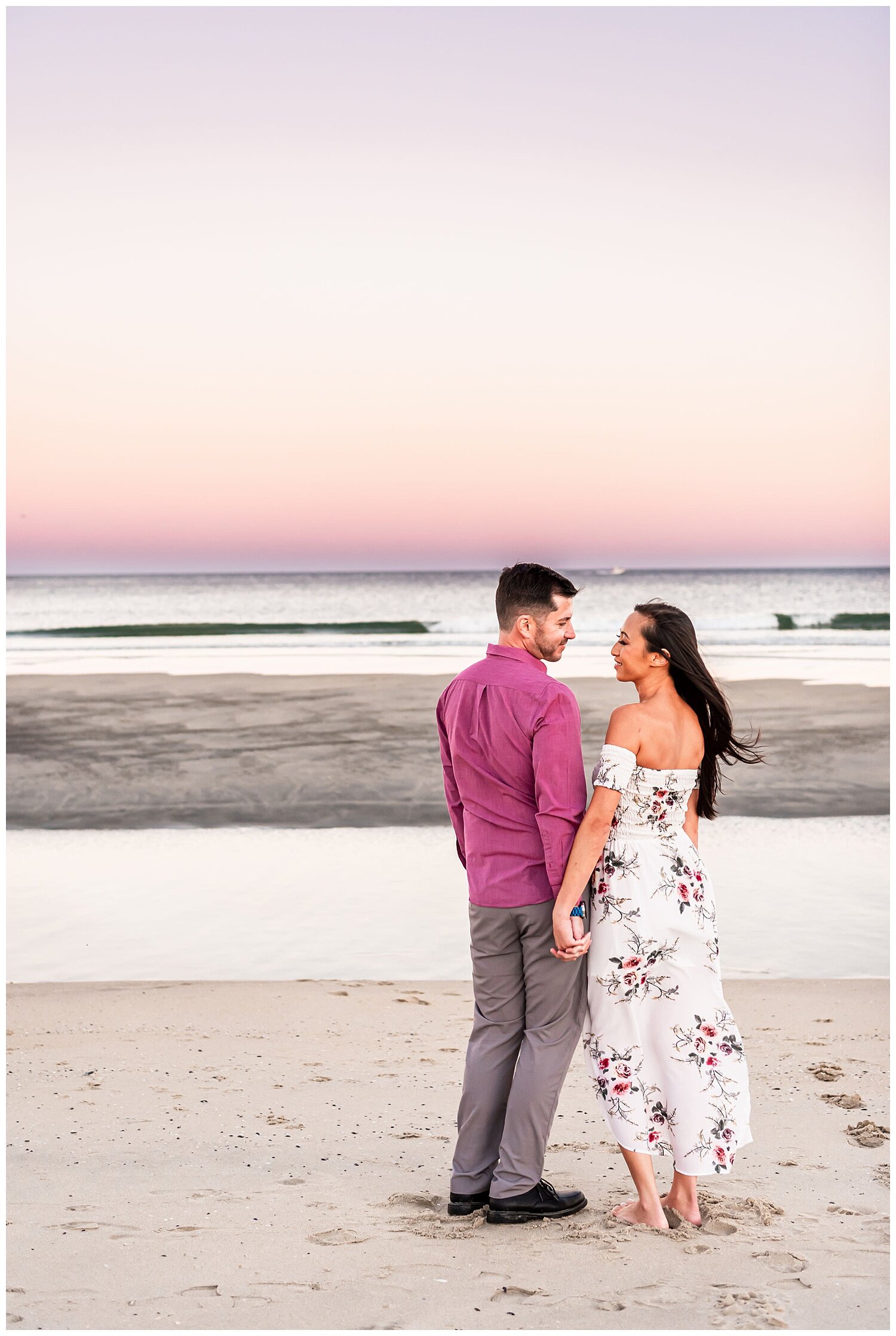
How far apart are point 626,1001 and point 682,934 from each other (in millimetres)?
257

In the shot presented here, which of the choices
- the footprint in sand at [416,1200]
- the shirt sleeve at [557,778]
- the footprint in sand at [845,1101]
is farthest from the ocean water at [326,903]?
the shirt sleeve at [557,778]

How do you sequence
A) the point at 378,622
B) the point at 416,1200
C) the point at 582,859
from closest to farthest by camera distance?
the point at 582,859, the point at 416,1200, the point at 378,622

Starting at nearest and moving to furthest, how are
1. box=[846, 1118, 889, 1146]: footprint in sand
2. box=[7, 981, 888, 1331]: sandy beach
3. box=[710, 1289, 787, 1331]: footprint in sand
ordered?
box=[710, 1289, 787, 1331]: footprint in sand
box=[7, 981, 888, 1331]: sandy beach
box=[846, 1118, 889, 1146]: footprint in sand

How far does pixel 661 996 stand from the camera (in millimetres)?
3389

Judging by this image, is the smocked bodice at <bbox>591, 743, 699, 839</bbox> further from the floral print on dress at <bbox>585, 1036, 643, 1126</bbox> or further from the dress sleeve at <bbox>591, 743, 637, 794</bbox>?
the floral print on dress at <bbox>585, 1036, 643, 1126</bbox>

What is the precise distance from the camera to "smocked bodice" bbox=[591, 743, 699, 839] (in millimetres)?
3314

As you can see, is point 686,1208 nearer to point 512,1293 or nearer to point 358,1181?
point 512,1293

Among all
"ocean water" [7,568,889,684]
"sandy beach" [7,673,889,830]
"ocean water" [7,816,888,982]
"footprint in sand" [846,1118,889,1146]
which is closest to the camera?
"footprint in sand" [846,1118,889,1146]

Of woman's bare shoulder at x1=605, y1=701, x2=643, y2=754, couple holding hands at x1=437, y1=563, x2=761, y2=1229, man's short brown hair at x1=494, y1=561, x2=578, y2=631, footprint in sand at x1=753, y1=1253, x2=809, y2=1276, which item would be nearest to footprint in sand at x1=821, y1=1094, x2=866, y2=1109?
couple holding hands at x1=437, y1=563, x2=761, y2=1229

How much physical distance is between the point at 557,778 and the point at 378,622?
113 ft

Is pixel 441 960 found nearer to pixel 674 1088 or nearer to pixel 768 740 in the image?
pixel 674 1088

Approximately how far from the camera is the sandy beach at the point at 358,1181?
2.97m

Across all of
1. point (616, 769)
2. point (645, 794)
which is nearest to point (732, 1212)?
point (645, 794)

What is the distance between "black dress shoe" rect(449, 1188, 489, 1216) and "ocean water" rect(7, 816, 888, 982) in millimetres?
2274
